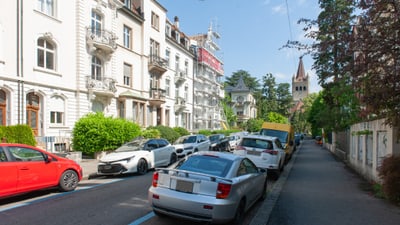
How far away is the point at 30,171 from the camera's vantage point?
26.7 feet

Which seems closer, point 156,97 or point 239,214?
point 239,214

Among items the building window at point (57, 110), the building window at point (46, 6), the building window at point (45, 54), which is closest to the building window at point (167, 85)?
the building window at point (57, 110)

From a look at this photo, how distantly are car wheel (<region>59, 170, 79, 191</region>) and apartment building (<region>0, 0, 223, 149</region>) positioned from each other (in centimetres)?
1017

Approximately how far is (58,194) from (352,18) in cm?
905

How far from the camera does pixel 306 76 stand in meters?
125

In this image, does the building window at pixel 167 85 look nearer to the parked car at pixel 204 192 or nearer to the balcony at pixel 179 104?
the balcony at pixel 179 104

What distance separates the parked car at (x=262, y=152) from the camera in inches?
484

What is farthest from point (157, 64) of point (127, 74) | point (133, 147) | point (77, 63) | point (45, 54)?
point (133, 147)

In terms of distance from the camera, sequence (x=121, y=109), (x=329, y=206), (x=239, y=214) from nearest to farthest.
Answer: (x=239, y=214)
(x=329, y=206)
(x=121, y=109)

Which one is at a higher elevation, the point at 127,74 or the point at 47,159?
the point at 127,74

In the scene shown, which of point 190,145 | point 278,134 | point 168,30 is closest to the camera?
point 278,134

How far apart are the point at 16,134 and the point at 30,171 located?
8.45m

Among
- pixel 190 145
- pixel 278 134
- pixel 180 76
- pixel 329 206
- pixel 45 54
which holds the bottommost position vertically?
pixel 329 206

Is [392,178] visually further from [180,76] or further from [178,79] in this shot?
[180,76]
